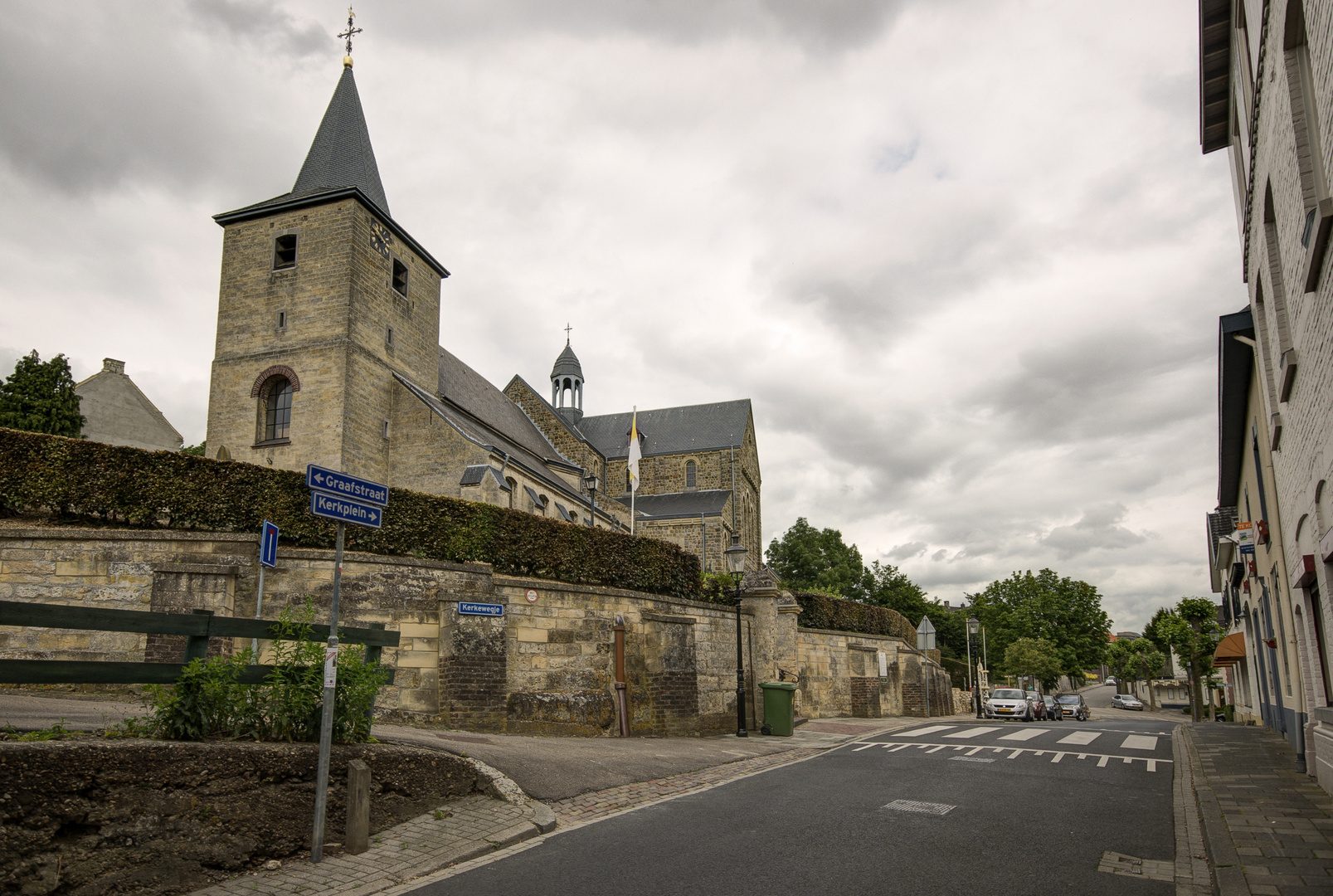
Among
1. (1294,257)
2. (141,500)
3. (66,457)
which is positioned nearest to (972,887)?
(1294,257)

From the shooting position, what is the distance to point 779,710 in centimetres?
1670

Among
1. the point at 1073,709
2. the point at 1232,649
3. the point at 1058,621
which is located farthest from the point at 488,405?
the point at 1058,621

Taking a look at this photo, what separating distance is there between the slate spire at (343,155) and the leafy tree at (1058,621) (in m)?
A: 52.8

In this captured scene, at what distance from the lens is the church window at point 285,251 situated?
83.9ft

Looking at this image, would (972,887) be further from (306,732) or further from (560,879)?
(306,732)

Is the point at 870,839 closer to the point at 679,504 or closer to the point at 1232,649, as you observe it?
the point at 1232,649

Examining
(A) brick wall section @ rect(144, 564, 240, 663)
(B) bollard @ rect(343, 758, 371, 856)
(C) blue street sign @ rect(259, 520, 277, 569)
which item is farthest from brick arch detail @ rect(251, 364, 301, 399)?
(B) bollard @ rect(343, 758, 371, 856)

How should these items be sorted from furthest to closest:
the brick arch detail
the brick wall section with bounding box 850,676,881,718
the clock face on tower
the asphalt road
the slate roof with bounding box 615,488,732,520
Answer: the slate roof with bounding box 615,488,732,520 → the clock face on tower → the brick wall section with bounding box 850,676,881,718 → the brick arch detail → the asphalt road

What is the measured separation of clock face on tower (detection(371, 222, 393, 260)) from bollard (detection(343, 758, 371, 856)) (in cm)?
2254

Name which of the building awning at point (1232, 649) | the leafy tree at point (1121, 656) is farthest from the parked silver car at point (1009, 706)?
the leafy tree at point (1121, 656)

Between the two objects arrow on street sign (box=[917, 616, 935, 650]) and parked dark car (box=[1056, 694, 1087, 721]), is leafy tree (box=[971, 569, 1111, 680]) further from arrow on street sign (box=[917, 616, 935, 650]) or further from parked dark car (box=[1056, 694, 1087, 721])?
arrow on street sign (box=[917, 616, 935, 650])

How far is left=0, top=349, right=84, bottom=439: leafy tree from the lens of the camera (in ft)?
88.4

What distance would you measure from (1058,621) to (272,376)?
58.4 meters

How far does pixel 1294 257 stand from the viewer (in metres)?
7.46
